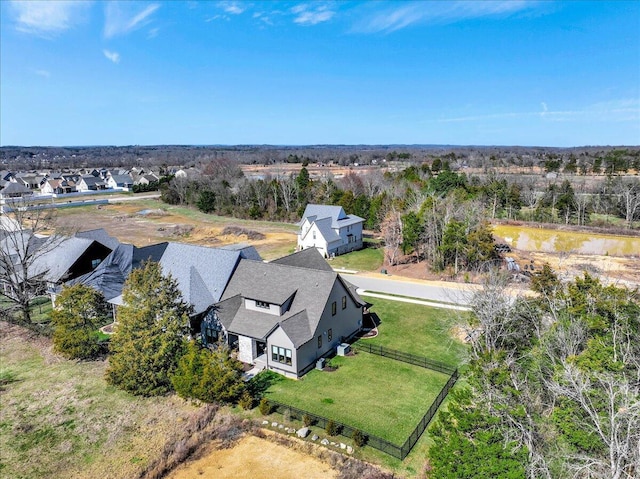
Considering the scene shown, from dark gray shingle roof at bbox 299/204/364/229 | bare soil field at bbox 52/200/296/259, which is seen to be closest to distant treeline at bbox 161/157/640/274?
dark gray shingle roof at bbox 299/204/364/229

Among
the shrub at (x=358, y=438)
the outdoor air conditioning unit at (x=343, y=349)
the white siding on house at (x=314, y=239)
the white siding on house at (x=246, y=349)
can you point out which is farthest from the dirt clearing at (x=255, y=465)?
the white siding on house at (x=314, y=239)

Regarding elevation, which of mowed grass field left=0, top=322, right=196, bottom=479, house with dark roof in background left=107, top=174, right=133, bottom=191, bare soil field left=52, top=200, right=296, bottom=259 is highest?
house with dark roof in background left=107, top=174, right=133, bottom=191

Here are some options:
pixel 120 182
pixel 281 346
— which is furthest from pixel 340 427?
pixel 120 182

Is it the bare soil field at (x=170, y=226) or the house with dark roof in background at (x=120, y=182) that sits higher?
the house with dark roof in background at (x=120, y=182)

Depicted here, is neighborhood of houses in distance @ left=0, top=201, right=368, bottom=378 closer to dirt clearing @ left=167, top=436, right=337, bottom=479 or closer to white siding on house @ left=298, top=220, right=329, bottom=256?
dirt clearing @ left=167, top=436, right=337, bottom=479

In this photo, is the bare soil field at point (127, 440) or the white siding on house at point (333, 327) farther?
the white siding on house at point (333, 327)

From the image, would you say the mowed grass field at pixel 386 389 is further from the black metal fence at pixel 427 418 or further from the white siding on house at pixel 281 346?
the white siding on house at pixel 281 346
